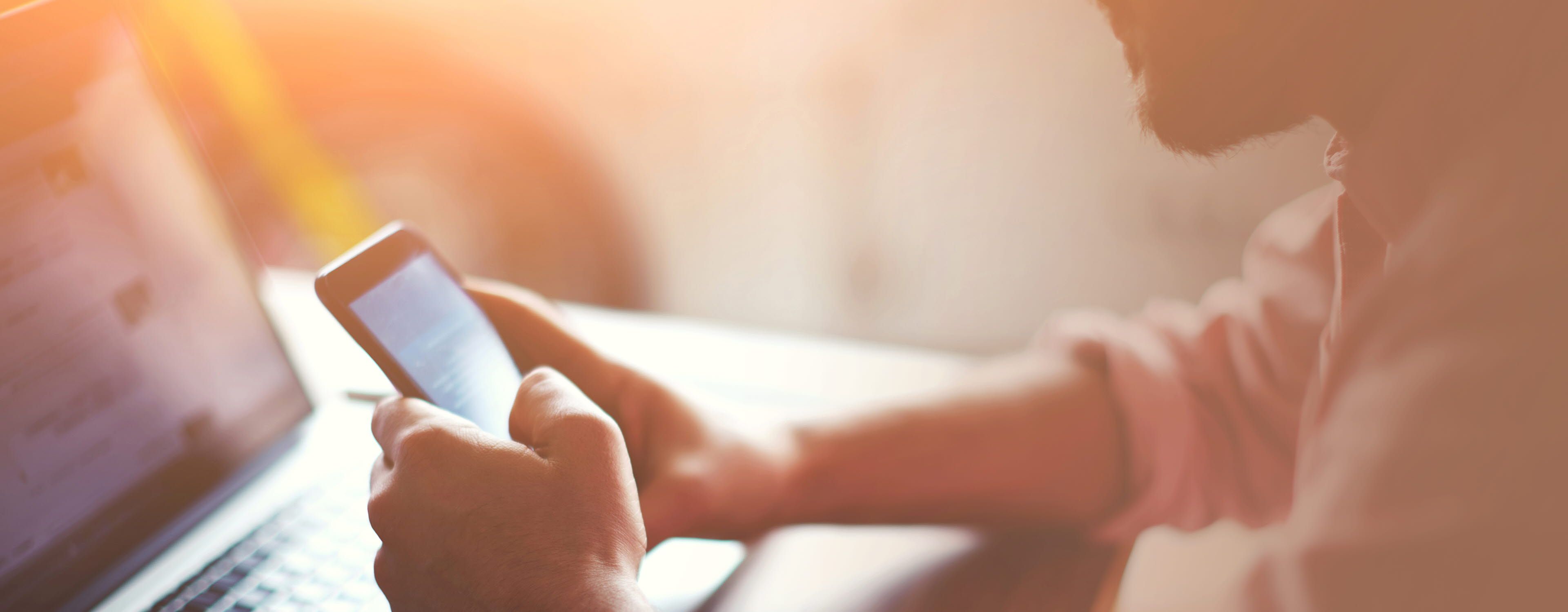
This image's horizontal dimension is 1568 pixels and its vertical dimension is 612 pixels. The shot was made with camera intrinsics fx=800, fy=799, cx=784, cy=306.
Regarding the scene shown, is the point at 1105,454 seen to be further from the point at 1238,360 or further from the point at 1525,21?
the point at 1525,21

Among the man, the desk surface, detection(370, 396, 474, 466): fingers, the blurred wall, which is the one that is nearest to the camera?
the man

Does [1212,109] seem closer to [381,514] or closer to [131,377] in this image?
[381,514]

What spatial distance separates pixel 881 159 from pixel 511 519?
2.48 ft

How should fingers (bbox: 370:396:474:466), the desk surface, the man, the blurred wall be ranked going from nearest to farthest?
the man < fingers (bbox: 370:396:474:466) < the desk surface < the blurred wall

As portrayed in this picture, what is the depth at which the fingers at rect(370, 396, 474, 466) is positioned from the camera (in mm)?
359

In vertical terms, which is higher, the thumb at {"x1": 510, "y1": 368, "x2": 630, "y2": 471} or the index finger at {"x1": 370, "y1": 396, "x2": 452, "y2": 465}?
the index finger at {"x1": 370, "y1": 396, "x2": 452, "y2": 465}

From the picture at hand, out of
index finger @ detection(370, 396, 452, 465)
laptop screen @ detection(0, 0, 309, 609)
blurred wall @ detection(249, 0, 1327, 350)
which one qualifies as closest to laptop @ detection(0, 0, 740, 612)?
laptop screen @ detection(0, 0, 309, 609)

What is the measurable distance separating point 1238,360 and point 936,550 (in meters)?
0.23

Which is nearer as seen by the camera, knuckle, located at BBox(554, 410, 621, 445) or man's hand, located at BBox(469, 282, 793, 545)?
knuckle, located at BBox(554, 410, 621, 445)

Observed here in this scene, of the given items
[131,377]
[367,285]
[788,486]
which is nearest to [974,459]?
[788,486]

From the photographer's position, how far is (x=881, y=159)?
1.00 metres

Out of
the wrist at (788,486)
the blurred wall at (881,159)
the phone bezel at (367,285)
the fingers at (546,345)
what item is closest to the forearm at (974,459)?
the wrist at (788,486)

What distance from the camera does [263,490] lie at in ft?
1.77

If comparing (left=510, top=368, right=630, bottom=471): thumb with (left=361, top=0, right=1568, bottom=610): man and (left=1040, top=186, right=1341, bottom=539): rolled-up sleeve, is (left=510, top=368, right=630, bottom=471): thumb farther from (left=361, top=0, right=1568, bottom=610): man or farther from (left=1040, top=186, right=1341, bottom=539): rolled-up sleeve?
(left=1040, top=186, right=1341, bottom=539): rolled-up sleeve
